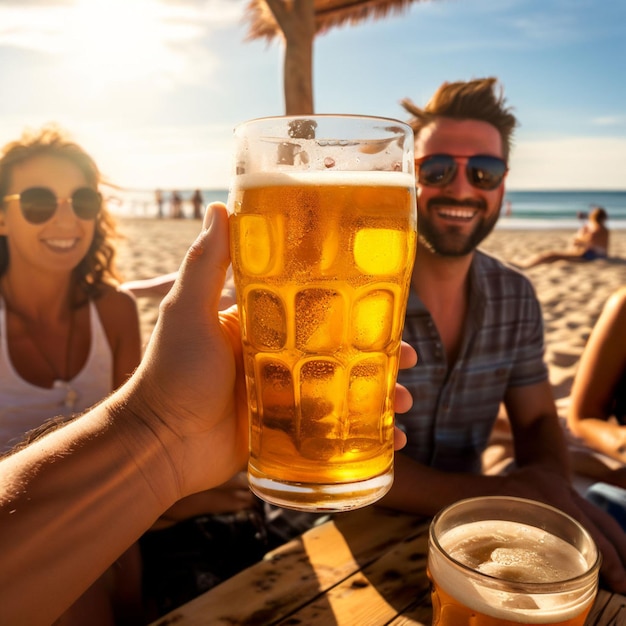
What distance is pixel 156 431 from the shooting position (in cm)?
115

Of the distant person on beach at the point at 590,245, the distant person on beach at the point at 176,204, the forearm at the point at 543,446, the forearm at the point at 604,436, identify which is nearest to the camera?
the forearm at the point at 543,446

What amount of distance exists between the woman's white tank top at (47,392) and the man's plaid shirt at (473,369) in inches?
49.8

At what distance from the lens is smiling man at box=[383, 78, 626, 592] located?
2.26m

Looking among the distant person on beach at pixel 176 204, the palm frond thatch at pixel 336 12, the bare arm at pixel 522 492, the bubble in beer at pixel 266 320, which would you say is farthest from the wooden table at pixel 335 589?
the distant person on beach at pixel 176 204

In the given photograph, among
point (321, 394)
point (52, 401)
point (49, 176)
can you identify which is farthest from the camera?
point (49, 176)

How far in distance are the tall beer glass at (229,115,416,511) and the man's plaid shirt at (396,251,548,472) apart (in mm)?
1143

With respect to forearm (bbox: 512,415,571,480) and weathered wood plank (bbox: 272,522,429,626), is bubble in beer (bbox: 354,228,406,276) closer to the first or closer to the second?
weathered wood plank (bbox: 272,522,429,626)

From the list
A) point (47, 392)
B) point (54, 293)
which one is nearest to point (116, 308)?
point (54, 293)

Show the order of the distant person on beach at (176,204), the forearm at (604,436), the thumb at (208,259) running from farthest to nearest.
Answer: the distant person on beach at (176,204)
the forearm at (604,436)
the thumb at (208,259)

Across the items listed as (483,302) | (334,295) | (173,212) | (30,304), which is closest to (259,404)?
(334,295)

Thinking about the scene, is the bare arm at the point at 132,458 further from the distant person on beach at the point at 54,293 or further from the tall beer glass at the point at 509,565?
the distant person on beach at the point at 54,293

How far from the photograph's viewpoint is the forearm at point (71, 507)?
912 millimetres

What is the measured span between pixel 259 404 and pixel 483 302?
1535 mm

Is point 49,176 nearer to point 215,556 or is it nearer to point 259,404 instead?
point 215,556
